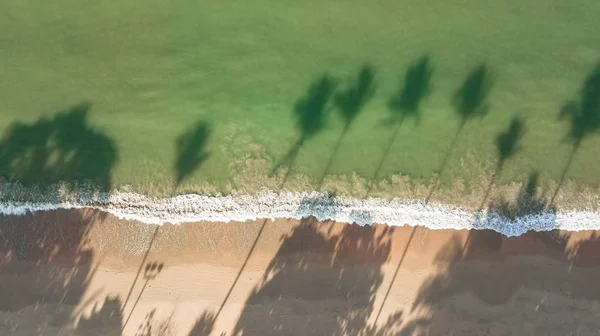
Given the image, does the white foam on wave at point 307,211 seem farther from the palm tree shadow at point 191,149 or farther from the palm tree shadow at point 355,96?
the palm tree shadow at point 355,96

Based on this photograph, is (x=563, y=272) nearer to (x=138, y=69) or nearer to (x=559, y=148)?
(x=559, y=148)

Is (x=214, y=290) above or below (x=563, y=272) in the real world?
below

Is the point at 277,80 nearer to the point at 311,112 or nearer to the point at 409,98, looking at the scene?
the point at 311,112

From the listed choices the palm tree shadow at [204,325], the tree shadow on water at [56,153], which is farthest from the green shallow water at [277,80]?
the palm tree shadow at [204,325]

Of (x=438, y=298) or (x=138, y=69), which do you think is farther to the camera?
(x=138, y=69)

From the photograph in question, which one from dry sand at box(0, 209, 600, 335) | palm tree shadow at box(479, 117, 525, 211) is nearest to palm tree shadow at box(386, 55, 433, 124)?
palm tree shadow at box(479, 117, 525, 211)

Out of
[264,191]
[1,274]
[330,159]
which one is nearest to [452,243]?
[330,159]

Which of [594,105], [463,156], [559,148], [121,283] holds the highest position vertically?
[594,105]
